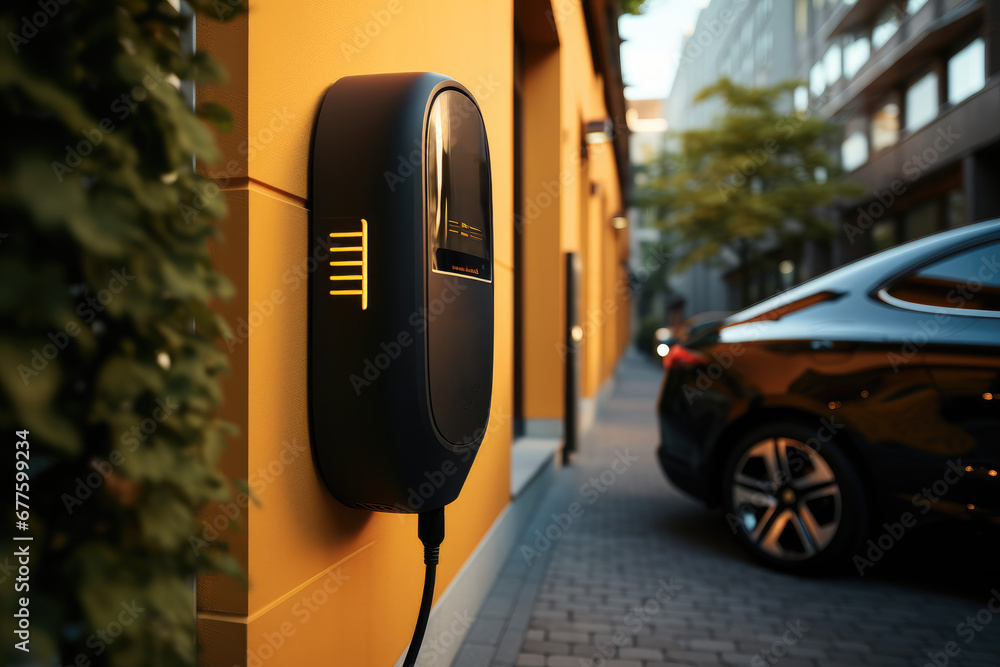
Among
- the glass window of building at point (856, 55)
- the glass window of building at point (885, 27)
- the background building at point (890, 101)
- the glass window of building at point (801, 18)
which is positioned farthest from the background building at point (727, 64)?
the glass window of building at point (885, 27)

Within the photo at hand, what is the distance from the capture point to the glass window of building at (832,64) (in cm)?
2545

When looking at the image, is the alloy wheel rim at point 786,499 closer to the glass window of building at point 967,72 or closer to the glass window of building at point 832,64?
the glass window of building at point 967,72

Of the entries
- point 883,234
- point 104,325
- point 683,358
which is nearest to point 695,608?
point 683,358

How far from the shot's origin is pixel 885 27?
22.4 m

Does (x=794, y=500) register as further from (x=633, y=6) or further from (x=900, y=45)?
(x=900, y=45)

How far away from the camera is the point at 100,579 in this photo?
0.72m

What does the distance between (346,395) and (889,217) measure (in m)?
24.3

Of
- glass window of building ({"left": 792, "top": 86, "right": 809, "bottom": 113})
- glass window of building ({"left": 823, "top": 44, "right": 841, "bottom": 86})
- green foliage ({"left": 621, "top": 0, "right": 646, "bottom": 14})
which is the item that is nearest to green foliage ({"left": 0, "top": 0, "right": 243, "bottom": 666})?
green foliage ({"left": 621, "top": 0, "right": 646, "bottom": 14})

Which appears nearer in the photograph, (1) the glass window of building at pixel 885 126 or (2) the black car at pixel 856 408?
(2) the black car at pixel 856 408

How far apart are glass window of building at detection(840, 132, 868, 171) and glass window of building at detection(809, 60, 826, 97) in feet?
9.42

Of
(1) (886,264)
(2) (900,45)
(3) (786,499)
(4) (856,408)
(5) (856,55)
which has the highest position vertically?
(5) (856,55)

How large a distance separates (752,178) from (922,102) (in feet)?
18.1

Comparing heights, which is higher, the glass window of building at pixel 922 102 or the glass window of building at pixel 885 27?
the glass window of building at pixel 885 27

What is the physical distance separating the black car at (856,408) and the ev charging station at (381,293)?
2.72 meters
